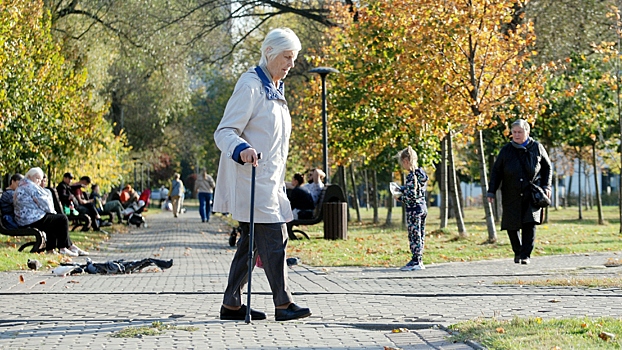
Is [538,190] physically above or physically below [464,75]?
below

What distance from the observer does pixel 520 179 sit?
1414 centimetres

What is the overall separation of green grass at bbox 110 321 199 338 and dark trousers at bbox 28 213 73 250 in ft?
31.4

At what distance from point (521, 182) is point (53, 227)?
7.43 metres

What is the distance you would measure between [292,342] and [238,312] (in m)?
1.30

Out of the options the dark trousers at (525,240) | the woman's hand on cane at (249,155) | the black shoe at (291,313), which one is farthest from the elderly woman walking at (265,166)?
the dark trousers at (525,240)

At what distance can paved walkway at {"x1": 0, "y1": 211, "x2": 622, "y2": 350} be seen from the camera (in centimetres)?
689

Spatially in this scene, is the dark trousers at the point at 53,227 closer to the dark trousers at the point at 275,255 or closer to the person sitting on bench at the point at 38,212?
the person sitting on bench at the point at 38,212

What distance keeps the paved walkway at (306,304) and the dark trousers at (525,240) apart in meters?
0.27

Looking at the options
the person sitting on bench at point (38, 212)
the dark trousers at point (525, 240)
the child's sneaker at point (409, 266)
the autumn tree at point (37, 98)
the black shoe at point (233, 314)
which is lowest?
the black shoe at point (233, 314)

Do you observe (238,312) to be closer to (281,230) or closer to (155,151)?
(281,230)

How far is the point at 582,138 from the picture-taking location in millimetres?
33250

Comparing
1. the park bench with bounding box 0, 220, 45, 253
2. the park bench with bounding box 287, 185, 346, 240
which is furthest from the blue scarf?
the park bench with bounding box 287, 185, 346, 240

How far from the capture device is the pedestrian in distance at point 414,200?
47.0 ft

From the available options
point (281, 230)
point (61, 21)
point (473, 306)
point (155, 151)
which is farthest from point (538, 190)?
point (155, 151)
